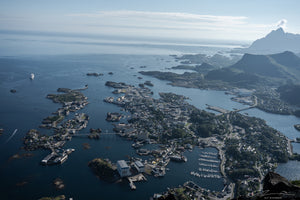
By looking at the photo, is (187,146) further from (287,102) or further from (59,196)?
(287,102)

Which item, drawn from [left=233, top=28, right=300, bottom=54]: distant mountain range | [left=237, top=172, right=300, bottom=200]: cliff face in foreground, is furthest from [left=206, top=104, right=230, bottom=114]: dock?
[left=233, top=28, right=300, bottom=54]: distant mountain range

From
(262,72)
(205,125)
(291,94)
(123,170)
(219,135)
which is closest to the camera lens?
(123,170)

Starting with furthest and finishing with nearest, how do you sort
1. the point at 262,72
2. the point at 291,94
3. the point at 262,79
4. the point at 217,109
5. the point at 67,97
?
the point at 262,72 → the point at 262,79 → the point at 291,94 → the point at 217,109 → the point at 67,97

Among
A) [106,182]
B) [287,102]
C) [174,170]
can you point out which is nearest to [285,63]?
[287,102]

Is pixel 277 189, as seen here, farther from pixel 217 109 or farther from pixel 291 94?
pixel 291 94

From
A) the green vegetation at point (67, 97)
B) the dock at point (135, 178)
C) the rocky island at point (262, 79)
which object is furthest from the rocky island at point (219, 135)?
the rocky island at point (262, 79)

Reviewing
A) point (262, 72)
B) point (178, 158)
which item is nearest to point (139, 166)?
point (178, 158)

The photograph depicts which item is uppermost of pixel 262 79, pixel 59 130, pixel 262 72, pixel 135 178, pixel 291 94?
pixel 262 72

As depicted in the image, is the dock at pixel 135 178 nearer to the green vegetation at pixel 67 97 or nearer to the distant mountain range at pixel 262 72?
the green vegetation at pixel 67 97

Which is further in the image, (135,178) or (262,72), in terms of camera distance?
(262,72)

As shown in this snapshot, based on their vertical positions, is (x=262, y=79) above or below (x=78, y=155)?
above
